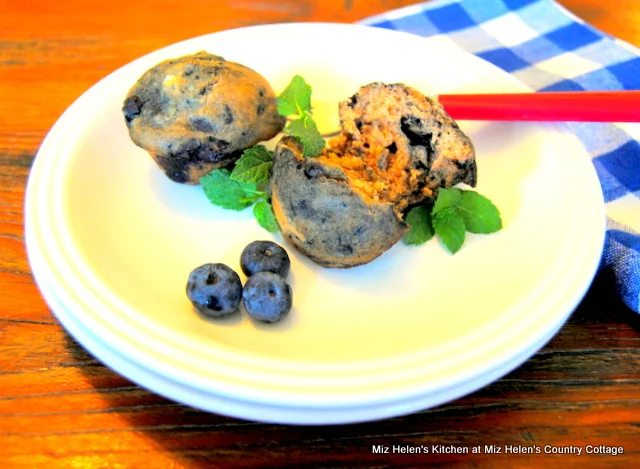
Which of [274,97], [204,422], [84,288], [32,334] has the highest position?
[274,97]

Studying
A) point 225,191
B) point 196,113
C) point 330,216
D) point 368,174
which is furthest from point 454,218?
point 196,113

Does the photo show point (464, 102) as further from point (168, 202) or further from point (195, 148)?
point (168, 202)

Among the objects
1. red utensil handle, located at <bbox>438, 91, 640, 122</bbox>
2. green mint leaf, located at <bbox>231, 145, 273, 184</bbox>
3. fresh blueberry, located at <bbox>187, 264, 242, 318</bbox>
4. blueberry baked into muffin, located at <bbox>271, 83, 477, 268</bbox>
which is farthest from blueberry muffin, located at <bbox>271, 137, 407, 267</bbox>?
red utensil handle, located at <bbox>438, 91, 640, 122</bbox>

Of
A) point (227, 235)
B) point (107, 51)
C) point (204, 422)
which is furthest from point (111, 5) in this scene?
point (204, 422)

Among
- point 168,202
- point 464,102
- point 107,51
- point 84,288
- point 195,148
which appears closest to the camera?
point 84,288

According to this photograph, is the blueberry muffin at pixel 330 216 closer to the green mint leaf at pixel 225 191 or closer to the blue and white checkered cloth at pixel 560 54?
the green mint leaf at pixel 225 191

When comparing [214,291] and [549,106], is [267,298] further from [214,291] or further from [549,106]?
[549,106]
